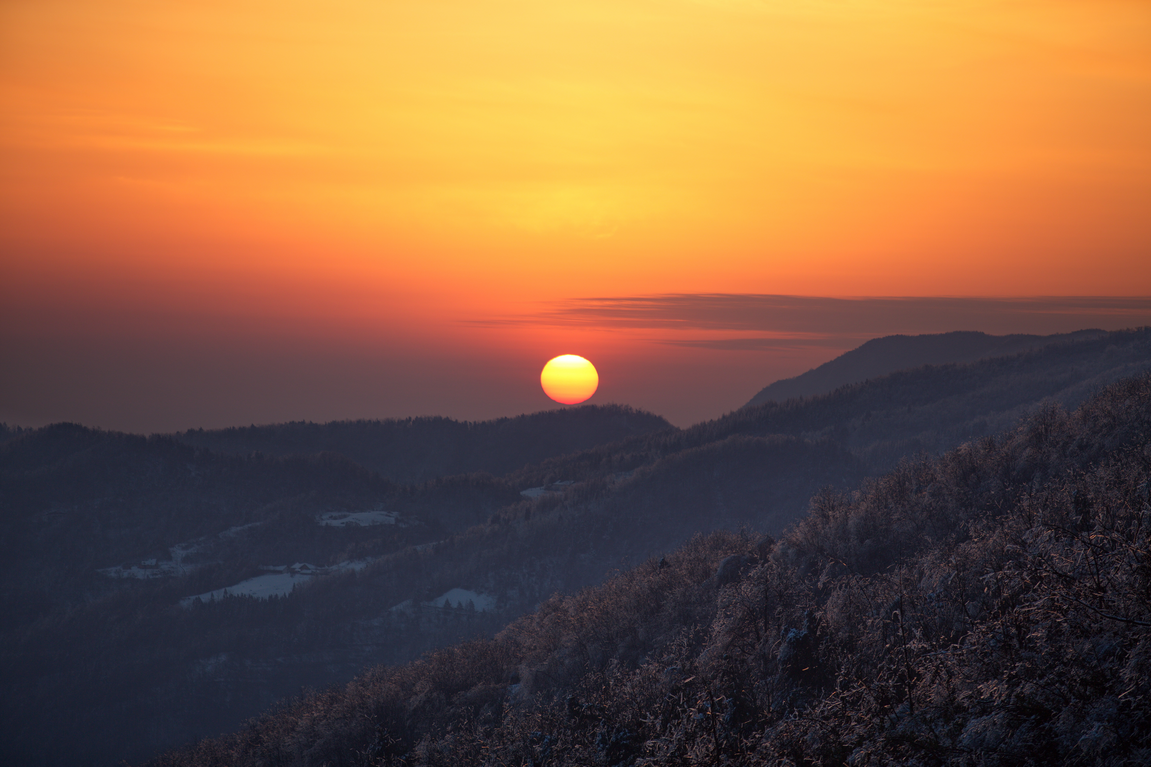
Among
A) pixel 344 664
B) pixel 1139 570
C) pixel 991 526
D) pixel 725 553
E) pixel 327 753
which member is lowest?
pixel 344 664

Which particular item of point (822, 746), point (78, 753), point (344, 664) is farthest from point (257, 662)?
point (822, 746)

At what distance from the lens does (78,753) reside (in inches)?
6890

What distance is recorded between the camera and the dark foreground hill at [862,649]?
13.5 metres

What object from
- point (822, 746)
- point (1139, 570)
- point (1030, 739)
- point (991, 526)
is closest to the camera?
point (1030, 739)

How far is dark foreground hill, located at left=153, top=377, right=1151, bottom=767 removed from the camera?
13516 millimetres

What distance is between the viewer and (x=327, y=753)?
48219mm

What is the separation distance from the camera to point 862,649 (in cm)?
2469

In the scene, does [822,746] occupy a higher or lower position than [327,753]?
higher

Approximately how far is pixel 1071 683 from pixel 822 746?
4846 mm

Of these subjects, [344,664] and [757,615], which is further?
[344,664]

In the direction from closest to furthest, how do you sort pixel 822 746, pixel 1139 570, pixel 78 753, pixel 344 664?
pixel 1139 570 → pixel 822 746 → pixel 78 753 → pixel 344 664

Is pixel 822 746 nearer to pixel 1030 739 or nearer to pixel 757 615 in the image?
pixel 1030 739

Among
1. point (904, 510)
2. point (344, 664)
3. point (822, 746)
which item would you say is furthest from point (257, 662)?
point (822, 746)

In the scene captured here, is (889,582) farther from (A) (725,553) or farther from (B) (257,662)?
(B) (257,662)
